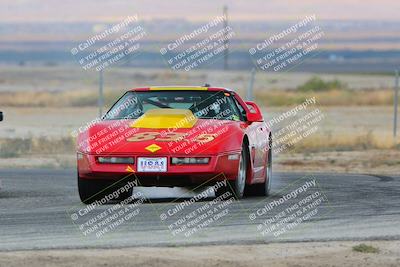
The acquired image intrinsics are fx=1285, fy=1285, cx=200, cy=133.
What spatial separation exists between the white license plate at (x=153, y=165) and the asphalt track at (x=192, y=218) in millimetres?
416

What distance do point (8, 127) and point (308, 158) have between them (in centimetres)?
1253

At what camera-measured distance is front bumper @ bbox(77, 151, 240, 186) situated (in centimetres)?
1436

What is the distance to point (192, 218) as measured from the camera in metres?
13.1

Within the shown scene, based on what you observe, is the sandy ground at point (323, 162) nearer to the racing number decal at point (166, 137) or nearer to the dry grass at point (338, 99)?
the racing number decal at point (166, 137)

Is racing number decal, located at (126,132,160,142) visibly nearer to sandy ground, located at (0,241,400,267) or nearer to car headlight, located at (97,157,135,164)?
car headlight, located at (97,157,135,164)

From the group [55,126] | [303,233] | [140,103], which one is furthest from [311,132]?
[303,233]

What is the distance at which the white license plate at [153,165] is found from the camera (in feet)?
47.1

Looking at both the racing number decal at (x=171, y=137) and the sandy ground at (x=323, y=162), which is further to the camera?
the sandy ground at (x=323, y=162)

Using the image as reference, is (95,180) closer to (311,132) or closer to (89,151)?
(89,151)

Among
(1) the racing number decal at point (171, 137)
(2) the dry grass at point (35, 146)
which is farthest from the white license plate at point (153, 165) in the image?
(2) the dry grass at point (35, 146)

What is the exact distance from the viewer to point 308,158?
86.5 feet

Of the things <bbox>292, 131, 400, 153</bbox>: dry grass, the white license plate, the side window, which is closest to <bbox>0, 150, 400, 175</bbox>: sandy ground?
<bbox>292, 131, 400, 153</bbox>: dry grass

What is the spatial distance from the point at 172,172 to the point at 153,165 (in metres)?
0.23

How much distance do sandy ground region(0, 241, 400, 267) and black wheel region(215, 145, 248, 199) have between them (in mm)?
3547
